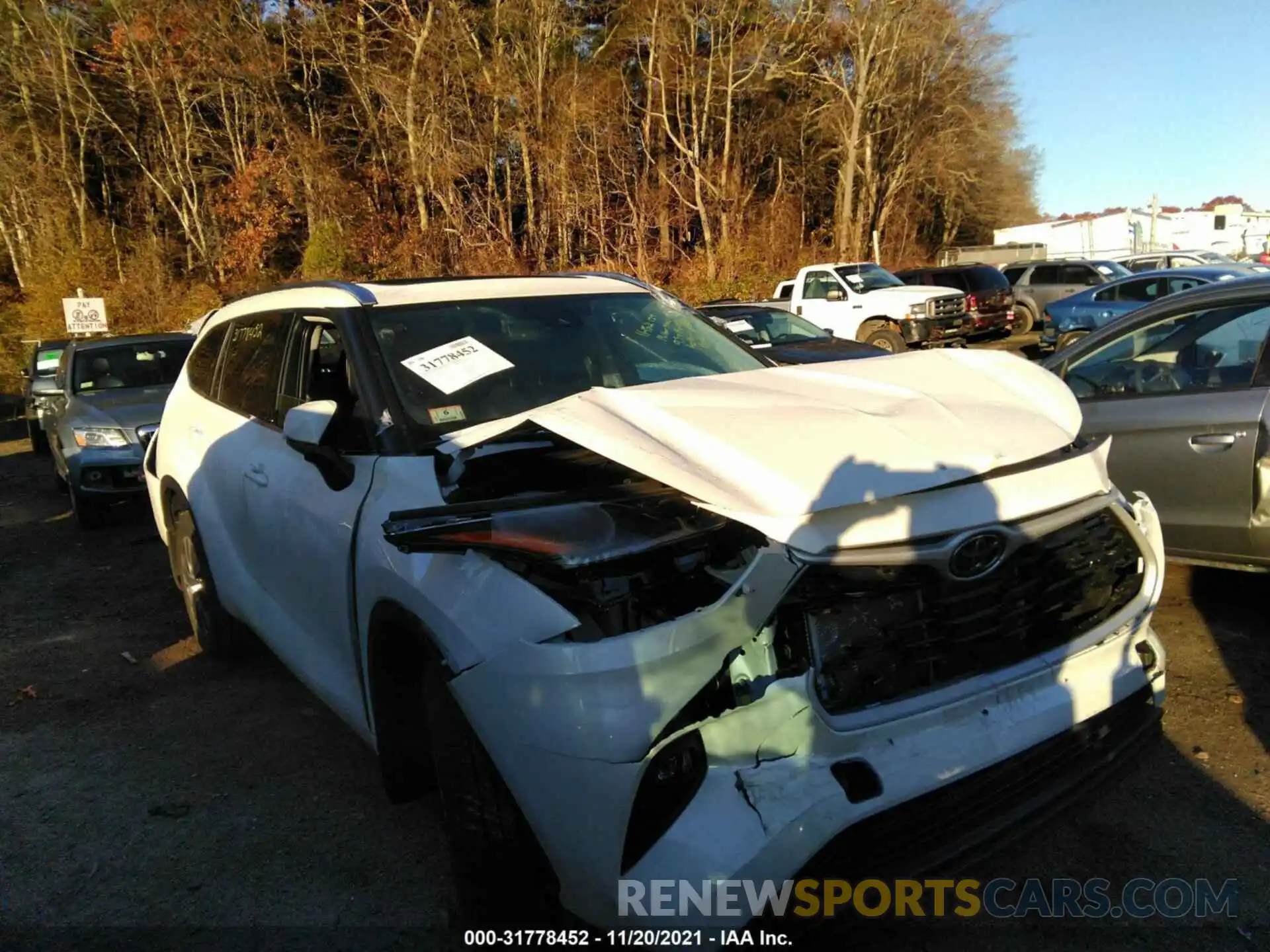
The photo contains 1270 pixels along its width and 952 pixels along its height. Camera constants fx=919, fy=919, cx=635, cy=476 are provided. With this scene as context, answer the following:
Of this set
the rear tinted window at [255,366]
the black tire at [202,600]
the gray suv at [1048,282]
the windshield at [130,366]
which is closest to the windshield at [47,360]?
the windshield at [130,366]

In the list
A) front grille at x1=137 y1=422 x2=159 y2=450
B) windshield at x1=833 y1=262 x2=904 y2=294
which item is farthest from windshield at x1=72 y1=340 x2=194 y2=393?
windshield at x1=833 y1=262 x2=904 y2=294

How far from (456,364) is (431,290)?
550 millimetres

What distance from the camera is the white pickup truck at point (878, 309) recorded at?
17.5 metres

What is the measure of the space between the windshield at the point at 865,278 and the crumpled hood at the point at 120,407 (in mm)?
13044

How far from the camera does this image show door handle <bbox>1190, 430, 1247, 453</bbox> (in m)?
4.21

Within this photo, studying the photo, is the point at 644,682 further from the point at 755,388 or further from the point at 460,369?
the point at 460,369

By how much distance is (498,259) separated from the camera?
2614 centimetres

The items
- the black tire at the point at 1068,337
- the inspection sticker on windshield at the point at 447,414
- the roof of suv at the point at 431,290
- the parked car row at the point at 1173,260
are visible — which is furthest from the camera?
the parked car row at the point at 1173,260

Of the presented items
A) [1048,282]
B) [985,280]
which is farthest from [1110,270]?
[985,280]

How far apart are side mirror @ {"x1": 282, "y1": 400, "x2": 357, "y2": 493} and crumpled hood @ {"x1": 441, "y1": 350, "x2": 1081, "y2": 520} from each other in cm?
37

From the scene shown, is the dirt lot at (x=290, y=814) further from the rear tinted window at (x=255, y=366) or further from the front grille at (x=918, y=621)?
the rear tinted window at (x=255, y=366)

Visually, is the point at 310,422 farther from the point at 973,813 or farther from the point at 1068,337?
the point at 1068,337

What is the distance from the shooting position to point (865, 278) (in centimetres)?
1864

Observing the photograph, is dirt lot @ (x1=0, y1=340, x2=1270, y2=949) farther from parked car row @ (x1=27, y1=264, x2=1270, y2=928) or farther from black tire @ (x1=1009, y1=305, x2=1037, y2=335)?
black tire @ (x1=1009, y1=305, x2=1037, y2=335)
